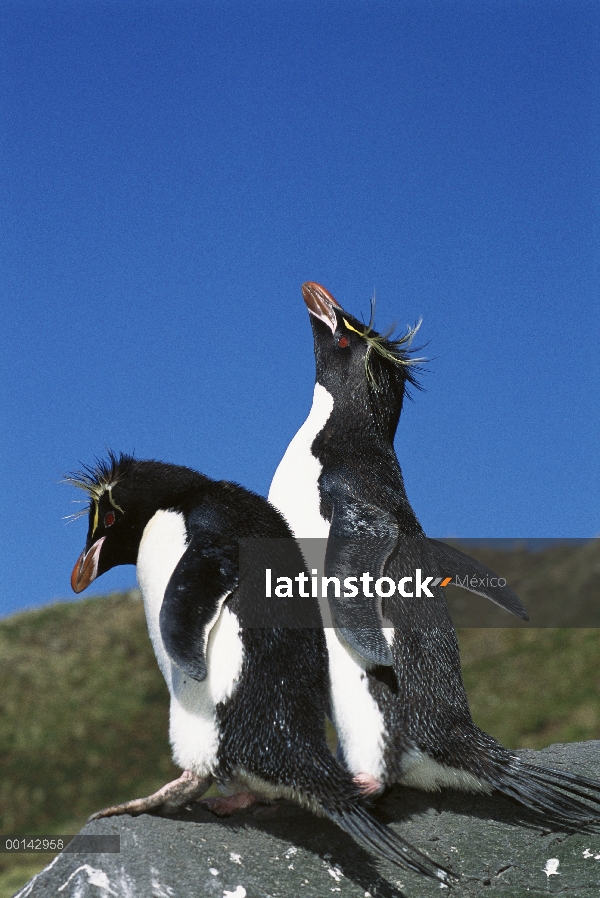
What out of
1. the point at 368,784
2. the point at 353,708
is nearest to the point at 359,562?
the point at 353,708

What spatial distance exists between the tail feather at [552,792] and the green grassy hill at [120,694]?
5656mm

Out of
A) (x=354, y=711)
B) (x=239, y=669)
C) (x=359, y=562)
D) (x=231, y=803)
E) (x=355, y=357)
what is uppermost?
(x=355, y=357)

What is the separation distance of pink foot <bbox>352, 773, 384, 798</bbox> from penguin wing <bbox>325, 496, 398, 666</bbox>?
0.40 m

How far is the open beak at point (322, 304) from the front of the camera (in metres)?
3.92

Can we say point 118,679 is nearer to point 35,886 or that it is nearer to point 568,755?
point 568,755

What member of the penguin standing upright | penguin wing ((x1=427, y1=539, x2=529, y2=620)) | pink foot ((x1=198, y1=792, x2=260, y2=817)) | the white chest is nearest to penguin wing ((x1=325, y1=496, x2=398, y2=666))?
the penguin standing upright

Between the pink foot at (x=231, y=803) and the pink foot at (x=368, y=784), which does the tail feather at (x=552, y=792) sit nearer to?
the pink foot at (x=368, y=784)

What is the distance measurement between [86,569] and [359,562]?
3.23 feet

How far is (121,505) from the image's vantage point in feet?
10.7

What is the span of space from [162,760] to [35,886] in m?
7.43

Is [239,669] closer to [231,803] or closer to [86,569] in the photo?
[231,803]

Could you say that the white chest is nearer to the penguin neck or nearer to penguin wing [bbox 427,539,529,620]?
the penguin neck

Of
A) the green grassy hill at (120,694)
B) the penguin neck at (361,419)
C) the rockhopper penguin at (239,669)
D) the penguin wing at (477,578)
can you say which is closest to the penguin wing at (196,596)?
the rockhopper penguin at (239,669)

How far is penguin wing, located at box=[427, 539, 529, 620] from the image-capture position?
360 cm
